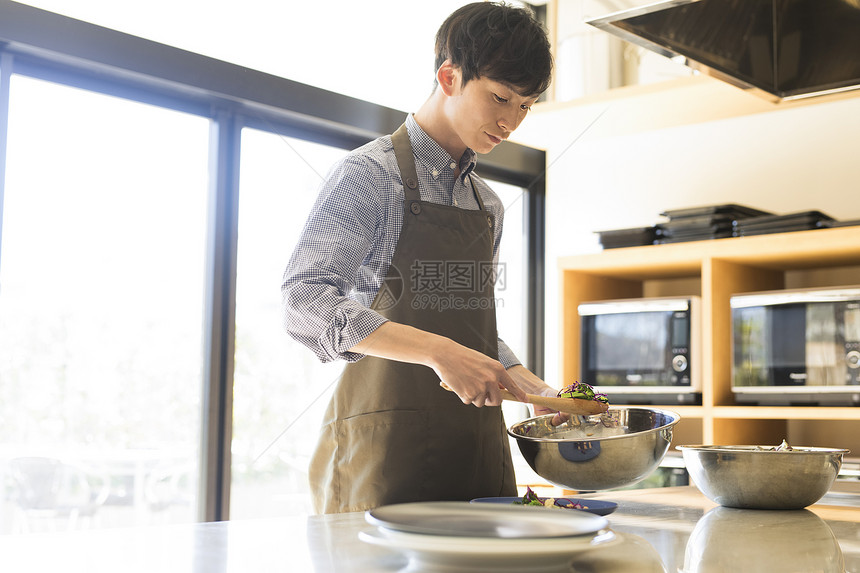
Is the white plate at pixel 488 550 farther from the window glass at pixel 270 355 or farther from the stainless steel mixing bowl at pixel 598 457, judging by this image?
the window glass at pixel 270 355

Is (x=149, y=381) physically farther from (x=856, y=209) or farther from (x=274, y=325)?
(x=856, y=209)

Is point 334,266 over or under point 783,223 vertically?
under

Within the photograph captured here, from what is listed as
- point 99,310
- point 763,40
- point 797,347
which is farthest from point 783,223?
point 99,310

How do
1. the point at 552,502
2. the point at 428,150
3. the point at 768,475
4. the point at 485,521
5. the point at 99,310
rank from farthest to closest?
the point at 99,310 → the point at 428,150 → the point at 768,475 → the point at 552,502 → the point at 485,521

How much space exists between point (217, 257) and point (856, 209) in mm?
1887

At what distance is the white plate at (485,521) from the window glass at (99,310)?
5.78 ft

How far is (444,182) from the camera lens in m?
1.39

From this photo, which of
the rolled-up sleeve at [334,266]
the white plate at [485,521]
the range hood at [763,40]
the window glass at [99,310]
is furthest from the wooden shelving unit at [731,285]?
the white plate at [485,521]

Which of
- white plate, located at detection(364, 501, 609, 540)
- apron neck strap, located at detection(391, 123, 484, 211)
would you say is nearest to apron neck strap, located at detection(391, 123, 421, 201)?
apron neck strap, located at detection(391, 123, 484, 211)

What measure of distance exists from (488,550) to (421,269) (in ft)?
2.44

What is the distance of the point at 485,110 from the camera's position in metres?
1.32

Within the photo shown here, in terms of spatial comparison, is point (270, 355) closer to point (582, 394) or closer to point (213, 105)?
point (213, 105)

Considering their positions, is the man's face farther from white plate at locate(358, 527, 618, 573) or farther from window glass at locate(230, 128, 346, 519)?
window glass at locate(230, 128, 346, 519)

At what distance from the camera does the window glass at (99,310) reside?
7.27 ft
